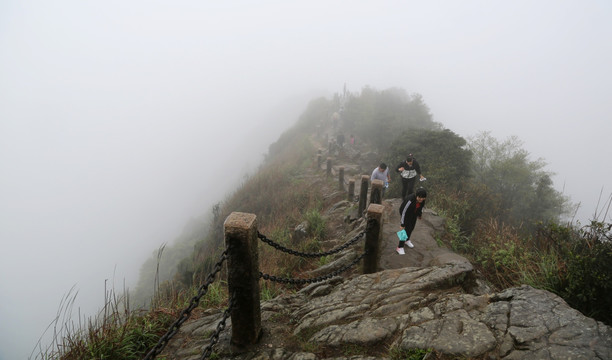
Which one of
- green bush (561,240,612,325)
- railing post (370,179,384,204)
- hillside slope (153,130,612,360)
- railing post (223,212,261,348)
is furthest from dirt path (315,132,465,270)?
railing post (223,212,261,348)

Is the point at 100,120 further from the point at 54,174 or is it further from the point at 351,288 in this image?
the point at 351,288

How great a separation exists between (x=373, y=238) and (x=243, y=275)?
2516mm

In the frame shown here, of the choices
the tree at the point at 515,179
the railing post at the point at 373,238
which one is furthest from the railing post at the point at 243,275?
the tree at the point at 515,179

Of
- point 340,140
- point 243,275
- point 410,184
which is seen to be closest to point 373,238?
point 243,275

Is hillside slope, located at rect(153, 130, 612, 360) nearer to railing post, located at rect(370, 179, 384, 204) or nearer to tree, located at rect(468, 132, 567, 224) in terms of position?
railing post, located at rect(370, 179, 384, 204)

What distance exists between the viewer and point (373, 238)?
4.48 m

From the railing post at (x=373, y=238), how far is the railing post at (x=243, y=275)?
2.27 metres

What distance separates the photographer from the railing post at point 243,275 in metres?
2.59

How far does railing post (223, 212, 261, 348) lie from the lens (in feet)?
8.48

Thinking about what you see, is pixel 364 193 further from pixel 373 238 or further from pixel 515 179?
pixel 515 179

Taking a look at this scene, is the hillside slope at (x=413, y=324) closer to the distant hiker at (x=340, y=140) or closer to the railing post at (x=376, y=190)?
the railing post at (x=376, y=190)

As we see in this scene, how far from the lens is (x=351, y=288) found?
13.1 ft

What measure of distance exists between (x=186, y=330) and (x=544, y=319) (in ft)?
13.6

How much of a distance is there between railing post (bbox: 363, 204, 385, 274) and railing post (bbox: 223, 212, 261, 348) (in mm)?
2273
